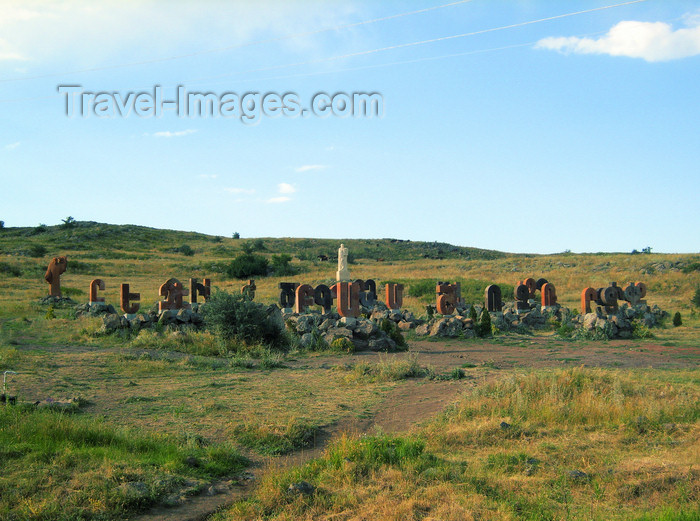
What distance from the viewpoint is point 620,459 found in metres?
7.80

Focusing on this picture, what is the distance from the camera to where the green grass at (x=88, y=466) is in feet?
19.7

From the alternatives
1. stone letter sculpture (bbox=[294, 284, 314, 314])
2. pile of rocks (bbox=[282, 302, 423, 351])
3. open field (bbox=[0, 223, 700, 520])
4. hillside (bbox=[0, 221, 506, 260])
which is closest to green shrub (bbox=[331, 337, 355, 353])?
pile of rocks (bbox=[282, 302, 423, 351])

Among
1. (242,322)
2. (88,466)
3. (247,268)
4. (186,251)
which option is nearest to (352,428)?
(88,466)

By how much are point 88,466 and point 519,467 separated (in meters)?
5.33

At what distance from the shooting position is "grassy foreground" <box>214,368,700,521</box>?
6.15 metres

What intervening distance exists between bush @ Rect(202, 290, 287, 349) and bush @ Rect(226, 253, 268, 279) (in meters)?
42.4

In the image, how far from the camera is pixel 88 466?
6.85 m

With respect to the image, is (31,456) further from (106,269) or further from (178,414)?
(106,269)

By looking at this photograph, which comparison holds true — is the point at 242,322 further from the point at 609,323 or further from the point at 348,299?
the point at 609,323

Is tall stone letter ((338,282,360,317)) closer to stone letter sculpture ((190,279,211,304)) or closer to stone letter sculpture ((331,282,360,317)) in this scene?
stone letter sculpture ((331,282,360,317))

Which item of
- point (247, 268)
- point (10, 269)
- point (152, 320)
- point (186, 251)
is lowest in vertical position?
point (152, 320)

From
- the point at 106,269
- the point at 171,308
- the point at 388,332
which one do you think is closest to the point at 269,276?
the point at 106,269

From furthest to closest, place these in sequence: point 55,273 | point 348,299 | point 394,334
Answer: point 55,273 < point 348,299 < point 394,334

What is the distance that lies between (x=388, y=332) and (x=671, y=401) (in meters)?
11.8
